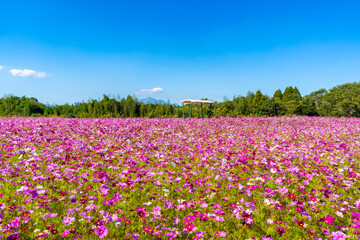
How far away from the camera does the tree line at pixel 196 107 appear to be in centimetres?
3550

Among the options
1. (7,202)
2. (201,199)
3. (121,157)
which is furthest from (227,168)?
(7,202)

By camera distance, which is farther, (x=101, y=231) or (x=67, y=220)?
(x=67, y=220)

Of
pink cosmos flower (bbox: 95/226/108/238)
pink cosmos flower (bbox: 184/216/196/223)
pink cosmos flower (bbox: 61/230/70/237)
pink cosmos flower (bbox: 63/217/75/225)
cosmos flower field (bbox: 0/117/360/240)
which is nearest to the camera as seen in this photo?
pink cosmos flower (bbox: 95/226/108/238)

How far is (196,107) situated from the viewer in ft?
165

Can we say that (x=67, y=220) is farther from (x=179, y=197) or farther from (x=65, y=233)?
(x=179, y=197)

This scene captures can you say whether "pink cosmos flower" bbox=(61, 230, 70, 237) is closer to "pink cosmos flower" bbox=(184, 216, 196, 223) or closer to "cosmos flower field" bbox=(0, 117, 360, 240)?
"cosmos flower field" bbox=(0, 117, 360, 240)

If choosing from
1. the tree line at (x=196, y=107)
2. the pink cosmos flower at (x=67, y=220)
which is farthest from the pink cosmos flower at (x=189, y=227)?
the tree line at (x=196, y=107)

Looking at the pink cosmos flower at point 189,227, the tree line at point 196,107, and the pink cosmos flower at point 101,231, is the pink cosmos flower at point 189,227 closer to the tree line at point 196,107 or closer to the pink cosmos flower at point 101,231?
the pink cosmos flower at point 101,231

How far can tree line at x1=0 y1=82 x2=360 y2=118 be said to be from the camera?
3550 centimetres

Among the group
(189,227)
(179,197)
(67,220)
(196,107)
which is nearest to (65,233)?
(67,220)

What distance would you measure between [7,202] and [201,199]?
4078 millimetres

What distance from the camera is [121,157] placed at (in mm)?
7301

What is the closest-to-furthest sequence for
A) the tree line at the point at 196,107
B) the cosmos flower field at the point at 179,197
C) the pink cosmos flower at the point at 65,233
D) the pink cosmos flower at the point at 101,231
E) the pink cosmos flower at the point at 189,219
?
the pink cosmos flower at the point at 101,231 < the pink cosmos flower at the point at 65,233 < the cosmos flower field at the point at 179,197 < the pink cosmos flower at the point at 189,219 < the tree line at the point at 196,107

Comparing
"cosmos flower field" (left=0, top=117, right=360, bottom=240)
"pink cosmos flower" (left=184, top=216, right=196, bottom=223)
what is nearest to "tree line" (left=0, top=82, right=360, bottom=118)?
"cosmos flower field" (left=0, top=117, right=360, bottom=240)
